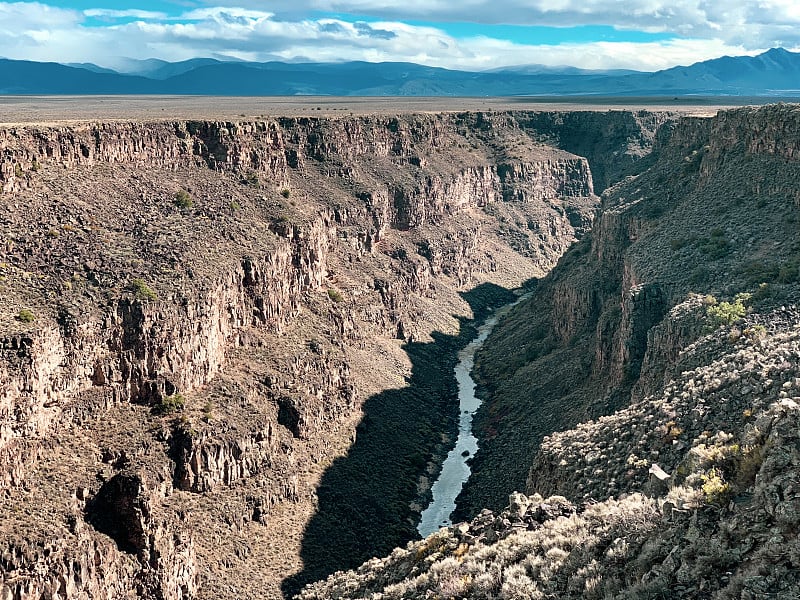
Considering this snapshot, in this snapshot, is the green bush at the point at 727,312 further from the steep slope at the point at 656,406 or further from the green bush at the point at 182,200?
the green bush at the point at 182,200

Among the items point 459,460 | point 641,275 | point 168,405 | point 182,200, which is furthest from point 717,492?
point 182,200

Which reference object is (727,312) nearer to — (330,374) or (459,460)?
(459,460)

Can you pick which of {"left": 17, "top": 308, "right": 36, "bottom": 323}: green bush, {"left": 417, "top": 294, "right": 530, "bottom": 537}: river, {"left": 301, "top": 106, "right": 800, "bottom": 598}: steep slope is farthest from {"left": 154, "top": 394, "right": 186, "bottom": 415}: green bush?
{"left": 417, "top": 294, "right": 530, "bottom": 537}: river

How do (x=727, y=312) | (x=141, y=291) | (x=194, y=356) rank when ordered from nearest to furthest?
(x=727, y=312)
(x=141, y=291)
(x=194, y=356)

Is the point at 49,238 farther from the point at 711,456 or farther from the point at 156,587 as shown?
the point at 711,456

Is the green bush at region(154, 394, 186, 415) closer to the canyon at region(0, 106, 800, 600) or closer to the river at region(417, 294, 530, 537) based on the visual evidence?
the canyon at region(0, 106, 800, 600)
